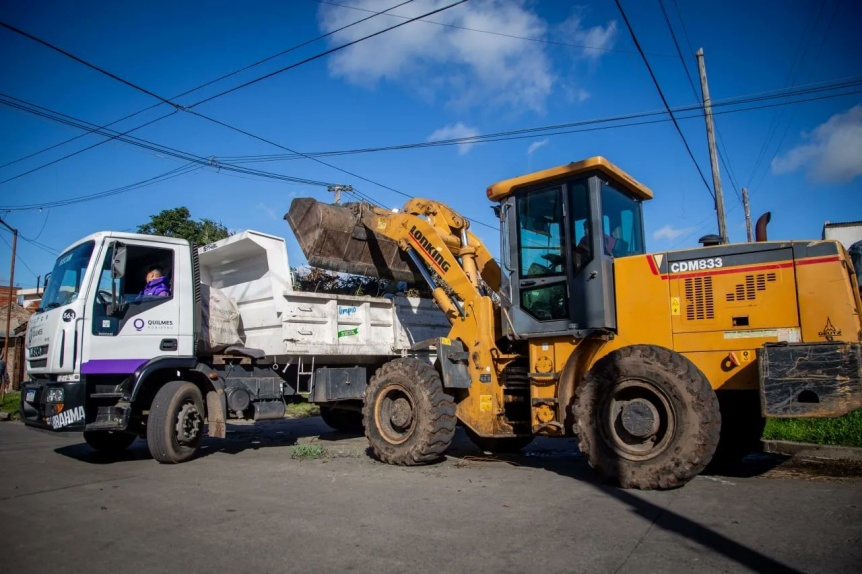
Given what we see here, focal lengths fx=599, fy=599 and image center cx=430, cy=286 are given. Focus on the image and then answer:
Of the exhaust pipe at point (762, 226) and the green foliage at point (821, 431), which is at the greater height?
Answer: the exhaust pipe at point (762, 226)

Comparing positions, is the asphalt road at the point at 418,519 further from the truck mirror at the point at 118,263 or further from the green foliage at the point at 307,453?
the truck mirror at the point at 118,263

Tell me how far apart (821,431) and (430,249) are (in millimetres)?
6075

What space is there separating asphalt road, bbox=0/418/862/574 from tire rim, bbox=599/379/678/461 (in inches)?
17.9

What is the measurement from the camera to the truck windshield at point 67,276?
766 cm

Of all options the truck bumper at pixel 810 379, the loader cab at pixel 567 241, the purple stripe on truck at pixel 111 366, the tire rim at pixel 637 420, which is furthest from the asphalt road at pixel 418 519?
the loader cab at pixel 567 241

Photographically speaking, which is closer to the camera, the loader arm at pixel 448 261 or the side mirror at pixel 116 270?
the side mirror at pixel 116 270

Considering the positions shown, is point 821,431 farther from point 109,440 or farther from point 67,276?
point 67,276

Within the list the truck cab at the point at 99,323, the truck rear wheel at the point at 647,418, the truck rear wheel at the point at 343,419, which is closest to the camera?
the truck rear wheel at the point at 647,418

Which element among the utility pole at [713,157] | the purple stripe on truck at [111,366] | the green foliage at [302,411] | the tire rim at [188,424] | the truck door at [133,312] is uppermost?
the utility pole at [713,157]

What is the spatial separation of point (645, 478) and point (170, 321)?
622 centimetres

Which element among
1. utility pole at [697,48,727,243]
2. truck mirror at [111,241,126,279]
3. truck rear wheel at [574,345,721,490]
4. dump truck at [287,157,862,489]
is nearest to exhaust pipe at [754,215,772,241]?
dump truck at [287,157,862,489]

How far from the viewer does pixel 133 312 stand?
7.79 meters

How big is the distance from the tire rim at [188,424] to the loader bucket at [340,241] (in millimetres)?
2620

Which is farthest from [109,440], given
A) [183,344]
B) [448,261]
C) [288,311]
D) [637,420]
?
[637,420]
